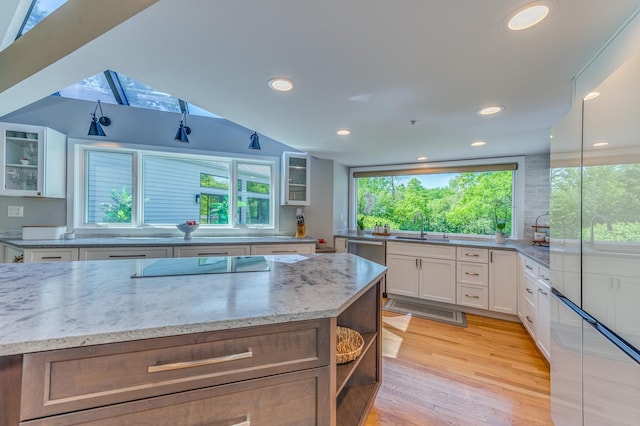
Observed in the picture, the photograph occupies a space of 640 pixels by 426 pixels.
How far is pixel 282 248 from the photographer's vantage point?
3.47m

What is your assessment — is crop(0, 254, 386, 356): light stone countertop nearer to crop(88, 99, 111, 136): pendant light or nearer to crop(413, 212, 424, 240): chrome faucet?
crop(88, 99, 111, 136): pendant light

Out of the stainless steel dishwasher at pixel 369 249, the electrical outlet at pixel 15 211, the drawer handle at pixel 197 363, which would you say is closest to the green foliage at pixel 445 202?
the stainless steel dishwasher at pixel 369 249

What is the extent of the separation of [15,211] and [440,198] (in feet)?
18.0

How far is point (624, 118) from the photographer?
873mm

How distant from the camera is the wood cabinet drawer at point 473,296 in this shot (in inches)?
124

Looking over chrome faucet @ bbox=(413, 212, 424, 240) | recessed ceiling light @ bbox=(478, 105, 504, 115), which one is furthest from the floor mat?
recessed ceiling light @ bbox=(478, 105, 504, 115)

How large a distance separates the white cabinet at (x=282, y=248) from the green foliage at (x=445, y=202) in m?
1.54

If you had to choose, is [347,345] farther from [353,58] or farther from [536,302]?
[536,302]

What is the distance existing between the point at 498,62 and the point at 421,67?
0.41 m

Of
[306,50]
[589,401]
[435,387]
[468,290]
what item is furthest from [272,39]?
[468,290]

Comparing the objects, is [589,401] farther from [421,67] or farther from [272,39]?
[272,39]

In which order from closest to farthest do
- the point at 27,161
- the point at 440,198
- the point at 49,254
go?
the point at 49,254 → the point at 27,161 → the point at 440,198

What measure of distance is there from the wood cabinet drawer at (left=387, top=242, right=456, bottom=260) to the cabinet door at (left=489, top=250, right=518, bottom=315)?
1.47 ft

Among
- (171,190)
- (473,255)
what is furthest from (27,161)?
(473,255)
